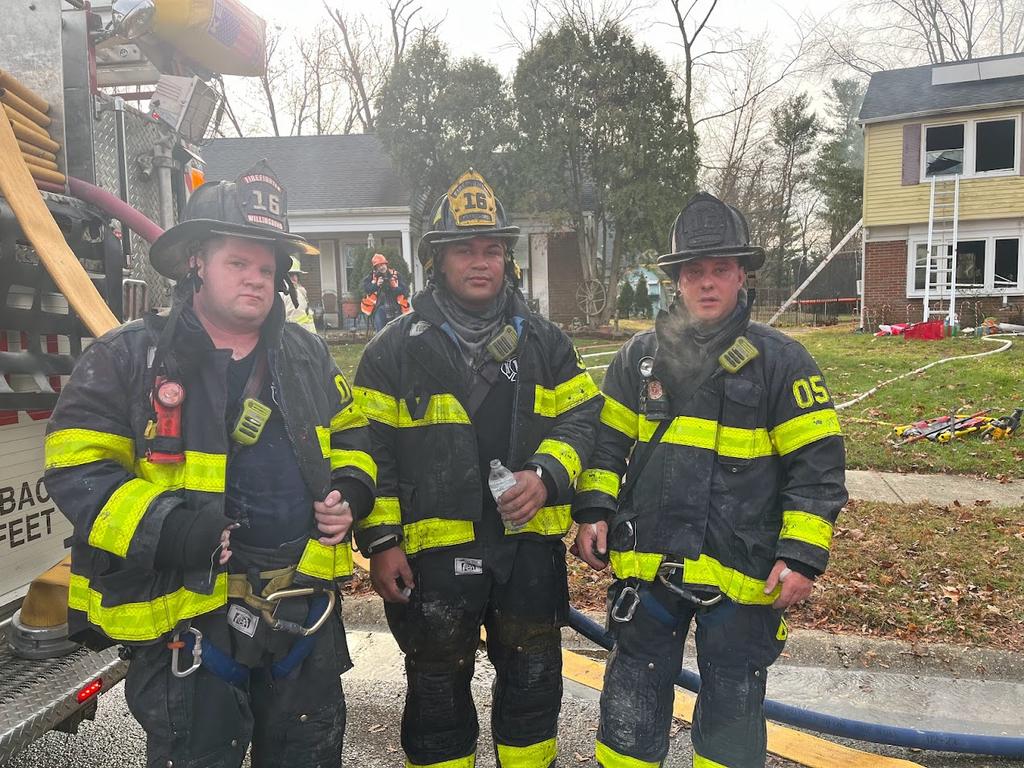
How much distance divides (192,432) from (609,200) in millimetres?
16811

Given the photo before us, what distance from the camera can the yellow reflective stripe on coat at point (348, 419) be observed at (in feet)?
7.40

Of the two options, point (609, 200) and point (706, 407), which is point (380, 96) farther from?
point (706, 407)

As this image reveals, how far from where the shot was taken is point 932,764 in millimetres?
2691

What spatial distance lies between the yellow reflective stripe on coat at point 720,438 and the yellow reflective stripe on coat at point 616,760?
1.02 metres

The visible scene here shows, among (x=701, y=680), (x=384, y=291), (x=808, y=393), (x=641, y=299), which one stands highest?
(x=641, y=299)

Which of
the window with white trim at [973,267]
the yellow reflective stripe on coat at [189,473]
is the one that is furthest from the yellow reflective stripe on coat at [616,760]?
the window with white trim at [973,267]

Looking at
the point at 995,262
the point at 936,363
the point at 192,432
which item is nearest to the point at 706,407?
the point at 192,432

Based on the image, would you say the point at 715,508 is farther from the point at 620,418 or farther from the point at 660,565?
the point at 620,418

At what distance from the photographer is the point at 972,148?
17.9 meters

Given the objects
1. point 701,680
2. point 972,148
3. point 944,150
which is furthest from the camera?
point 944,150

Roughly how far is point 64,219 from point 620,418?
208cm

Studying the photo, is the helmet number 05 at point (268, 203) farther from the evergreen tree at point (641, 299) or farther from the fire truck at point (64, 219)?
the evergreen tree at point (641, 299)

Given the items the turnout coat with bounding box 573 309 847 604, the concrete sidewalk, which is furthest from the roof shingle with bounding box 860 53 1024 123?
the turnout coat with bounding box 573 309 847 604

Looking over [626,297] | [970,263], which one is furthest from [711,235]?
[626,297]
